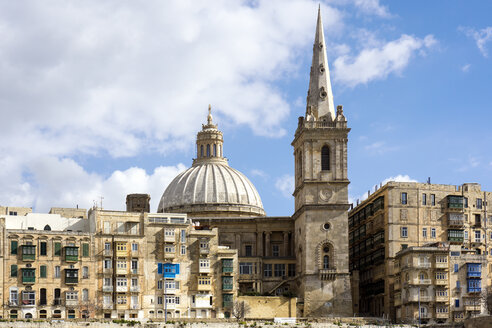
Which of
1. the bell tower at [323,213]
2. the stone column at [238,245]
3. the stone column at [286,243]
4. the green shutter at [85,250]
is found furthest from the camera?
the stone column at [238,245]

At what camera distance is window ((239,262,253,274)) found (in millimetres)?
134750

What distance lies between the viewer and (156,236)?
409ft

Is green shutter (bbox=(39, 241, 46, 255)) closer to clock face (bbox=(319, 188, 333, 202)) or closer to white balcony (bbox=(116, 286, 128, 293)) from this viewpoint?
white balcony (bbox=(116, 286, 128, 293))

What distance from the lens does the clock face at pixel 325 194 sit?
13088 centimetres

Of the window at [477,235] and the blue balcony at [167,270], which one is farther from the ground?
the window at [477,235]

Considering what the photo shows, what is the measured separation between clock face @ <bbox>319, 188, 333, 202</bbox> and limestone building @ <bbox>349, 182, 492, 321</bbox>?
25.2 feet

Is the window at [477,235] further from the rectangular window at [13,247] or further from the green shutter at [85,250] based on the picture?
the rectangular window at [13,247]

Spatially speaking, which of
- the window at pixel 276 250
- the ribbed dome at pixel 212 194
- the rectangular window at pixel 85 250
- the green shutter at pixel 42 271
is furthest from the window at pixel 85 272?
the ribbed dome at pixel 212 194

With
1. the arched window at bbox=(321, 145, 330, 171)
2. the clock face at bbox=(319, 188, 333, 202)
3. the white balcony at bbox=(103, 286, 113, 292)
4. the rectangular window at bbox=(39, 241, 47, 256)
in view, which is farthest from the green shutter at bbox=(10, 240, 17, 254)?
the arched window at bbox=(321, 145, 330, 171)

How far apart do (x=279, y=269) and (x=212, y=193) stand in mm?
24456

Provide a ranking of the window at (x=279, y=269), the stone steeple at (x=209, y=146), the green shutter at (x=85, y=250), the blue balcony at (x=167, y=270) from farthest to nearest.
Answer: the stone steeple at (x=209, y=146), the window at (x=279, y=269), the blue balcony at (x=167, y=270), the green shutter at (x=85, y=250)

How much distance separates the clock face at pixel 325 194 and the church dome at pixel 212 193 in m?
27.3

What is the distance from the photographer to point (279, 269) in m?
136

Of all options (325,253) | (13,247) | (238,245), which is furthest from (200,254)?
(13,247)
